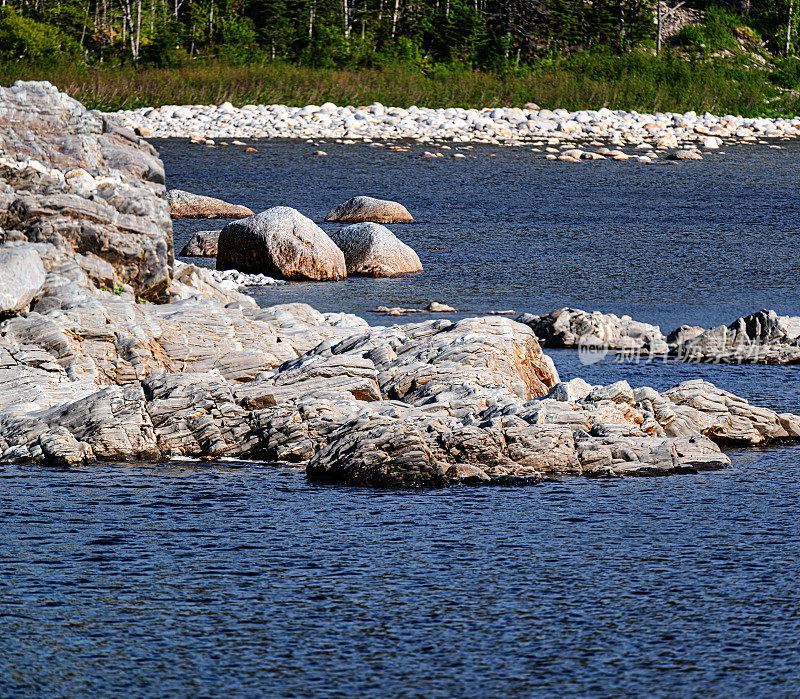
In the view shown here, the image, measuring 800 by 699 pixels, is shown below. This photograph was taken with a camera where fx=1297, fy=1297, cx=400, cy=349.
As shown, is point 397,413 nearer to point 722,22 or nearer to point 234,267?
point 234,267

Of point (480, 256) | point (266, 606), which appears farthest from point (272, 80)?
point (266, 606)

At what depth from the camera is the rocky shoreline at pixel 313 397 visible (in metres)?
9.70

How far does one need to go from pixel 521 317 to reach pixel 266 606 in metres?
9.10

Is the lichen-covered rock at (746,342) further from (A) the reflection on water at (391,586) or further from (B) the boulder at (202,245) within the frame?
(B) the boulder at (202,245)

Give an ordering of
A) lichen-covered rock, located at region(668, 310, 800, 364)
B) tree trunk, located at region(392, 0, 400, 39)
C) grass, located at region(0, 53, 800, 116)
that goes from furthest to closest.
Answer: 1. tree trunk, located at region(392, 0, 400, 39)
2. grass, located at region(0, 53, 800, 116)
3. lichen-covered rock, located at region(668, 310, 800, 364)

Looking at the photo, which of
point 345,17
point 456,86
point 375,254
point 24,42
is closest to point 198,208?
point 375,254

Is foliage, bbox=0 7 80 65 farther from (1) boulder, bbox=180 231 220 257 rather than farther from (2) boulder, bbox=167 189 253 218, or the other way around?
(1) boulder, bbox=180 231 220 257

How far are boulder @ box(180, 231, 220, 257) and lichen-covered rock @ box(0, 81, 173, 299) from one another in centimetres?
390

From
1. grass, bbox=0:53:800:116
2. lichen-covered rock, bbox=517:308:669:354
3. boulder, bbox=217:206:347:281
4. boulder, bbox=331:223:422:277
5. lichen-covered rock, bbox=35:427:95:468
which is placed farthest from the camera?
grass, bbox=0:53:800:116

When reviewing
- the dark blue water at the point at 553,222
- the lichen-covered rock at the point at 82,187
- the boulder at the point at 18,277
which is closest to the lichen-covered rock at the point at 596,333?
the dark blue water at the point at 553,222

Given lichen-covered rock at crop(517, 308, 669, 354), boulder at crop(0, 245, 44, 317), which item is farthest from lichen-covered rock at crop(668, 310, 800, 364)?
boulder at crop(0, 245, 44, 317)

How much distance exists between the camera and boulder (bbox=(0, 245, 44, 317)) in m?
12.1

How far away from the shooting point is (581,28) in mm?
67688

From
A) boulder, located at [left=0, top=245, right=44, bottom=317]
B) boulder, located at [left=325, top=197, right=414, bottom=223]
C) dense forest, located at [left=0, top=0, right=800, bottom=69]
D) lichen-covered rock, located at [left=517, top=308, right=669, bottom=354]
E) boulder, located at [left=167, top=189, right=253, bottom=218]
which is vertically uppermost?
dense forest, located at [left=0, top=0, right=800, bottom=69]
